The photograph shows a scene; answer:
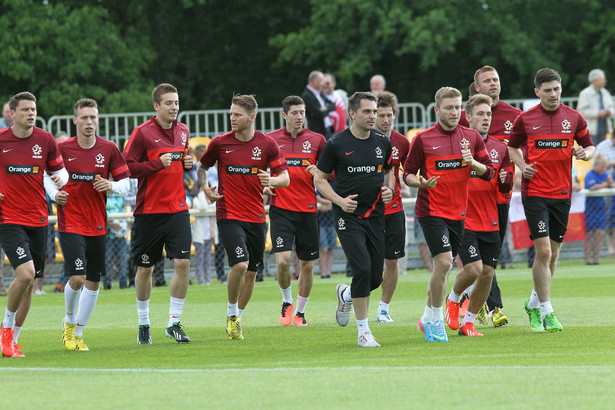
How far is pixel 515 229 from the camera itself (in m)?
21.7

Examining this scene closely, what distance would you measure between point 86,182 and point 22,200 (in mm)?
772

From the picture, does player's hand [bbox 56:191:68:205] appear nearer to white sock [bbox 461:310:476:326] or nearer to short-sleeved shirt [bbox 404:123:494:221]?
short-sleeved shirt [bbox 404:123:494:221]

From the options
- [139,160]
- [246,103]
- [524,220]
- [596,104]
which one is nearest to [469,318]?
[246,103]

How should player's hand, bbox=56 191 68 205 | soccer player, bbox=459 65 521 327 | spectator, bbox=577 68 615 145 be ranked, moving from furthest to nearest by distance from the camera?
1. spectator, bbox=577 68 615 145
2. soccer player, bbox=459 65 521 327
3. player's hand, bbox=56 191 68 205

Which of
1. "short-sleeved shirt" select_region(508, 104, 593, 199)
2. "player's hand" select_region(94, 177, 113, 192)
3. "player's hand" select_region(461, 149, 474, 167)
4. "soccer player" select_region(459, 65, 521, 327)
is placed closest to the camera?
"player's hand" select_region(461, 149, 474, 167)

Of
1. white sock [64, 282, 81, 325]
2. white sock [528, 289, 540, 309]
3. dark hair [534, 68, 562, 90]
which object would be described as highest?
dark hair [534, 68, 562, 90]

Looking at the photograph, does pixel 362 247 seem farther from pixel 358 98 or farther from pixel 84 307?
pixel 84 307

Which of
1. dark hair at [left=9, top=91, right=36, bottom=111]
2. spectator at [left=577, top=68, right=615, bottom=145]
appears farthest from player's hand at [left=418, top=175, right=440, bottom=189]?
spectator at [left=577, top=68, right=615, bottom=145]

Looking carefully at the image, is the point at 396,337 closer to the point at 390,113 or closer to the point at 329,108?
the point at 390,113

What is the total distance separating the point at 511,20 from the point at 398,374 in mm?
24487

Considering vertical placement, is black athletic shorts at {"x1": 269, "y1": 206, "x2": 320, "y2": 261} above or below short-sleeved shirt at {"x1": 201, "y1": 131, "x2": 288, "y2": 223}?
below

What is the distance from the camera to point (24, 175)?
10844 mm

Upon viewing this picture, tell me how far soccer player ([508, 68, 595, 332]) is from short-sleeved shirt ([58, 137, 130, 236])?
13.2 feet

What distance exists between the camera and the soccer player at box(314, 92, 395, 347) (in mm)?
10539
